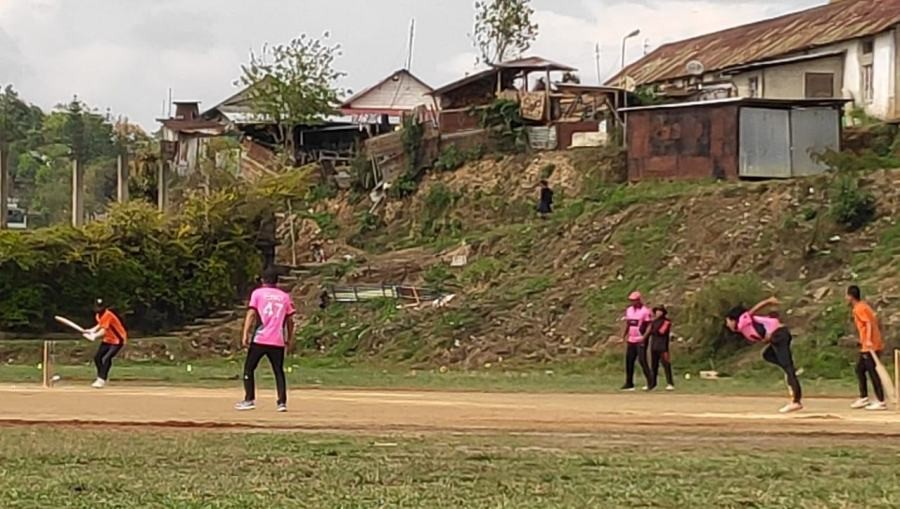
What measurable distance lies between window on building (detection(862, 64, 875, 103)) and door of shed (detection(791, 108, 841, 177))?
6203 mm

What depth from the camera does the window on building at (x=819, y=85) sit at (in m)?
56.7

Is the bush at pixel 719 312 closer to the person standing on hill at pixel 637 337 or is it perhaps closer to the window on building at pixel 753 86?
the person standing on hill at pixel 637 337

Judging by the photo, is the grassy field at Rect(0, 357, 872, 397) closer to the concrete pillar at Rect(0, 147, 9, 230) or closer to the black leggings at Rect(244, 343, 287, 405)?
the black leggings at Rect(244, 343, 287, 405)

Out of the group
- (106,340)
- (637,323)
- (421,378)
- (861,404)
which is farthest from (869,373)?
(106,340)

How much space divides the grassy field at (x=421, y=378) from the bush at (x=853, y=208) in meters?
8.33

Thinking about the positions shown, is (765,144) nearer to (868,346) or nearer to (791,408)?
(868,346)

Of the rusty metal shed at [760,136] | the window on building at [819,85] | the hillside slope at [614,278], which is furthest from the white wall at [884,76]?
the hillside slope at [614,278]

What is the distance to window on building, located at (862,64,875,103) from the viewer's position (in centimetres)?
5478

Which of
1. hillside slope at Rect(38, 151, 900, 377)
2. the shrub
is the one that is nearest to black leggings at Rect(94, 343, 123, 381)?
hillside slope at Rect(38, 151, 900, 377)

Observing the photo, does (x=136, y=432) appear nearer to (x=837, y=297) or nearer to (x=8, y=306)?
(x=837, y=297)

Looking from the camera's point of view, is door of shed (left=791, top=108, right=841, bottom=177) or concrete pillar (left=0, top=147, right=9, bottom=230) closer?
door of shed (left=791, top=108, right=841, bottom=177)

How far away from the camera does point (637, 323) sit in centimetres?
3000

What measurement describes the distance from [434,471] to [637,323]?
1676cm

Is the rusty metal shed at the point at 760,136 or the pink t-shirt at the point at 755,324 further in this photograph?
the rusty metal shed at the point at 760,136
